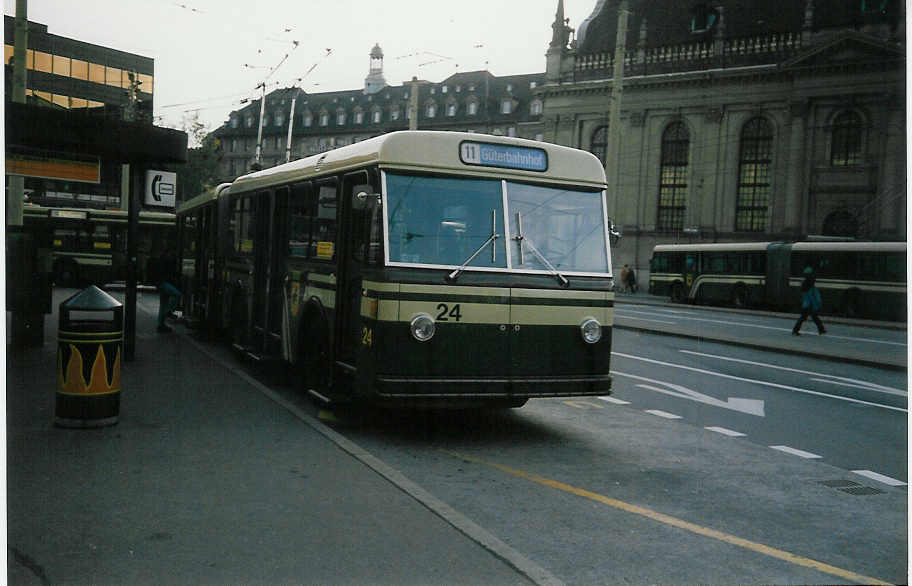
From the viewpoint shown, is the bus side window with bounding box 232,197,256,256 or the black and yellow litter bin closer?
the black and yellow litter bin

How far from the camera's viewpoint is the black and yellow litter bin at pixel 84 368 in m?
7.68

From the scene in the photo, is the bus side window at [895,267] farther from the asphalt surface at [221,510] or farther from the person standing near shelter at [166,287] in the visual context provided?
the person standing near shelter at [166,287]

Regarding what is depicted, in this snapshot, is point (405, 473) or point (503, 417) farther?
point (503, 417)

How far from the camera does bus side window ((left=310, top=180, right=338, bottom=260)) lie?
29.3ft

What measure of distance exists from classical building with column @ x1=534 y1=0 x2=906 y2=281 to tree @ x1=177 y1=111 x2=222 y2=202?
13.1 ft

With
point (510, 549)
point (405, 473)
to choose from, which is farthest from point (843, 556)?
point (405, 473)

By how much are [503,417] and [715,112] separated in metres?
5.47

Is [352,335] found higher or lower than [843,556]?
higher

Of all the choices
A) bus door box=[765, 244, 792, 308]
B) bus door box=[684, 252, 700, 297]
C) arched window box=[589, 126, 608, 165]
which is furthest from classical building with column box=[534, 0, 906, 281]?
bus door box=[684, 252, 700, 297]

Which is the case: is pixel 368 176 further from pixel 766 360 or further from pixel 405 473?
pixel 766 360

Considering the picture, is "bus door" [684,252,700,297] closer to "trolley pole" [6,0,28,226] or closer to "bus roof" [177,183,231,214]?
"bus roof" [177,183,231,214]

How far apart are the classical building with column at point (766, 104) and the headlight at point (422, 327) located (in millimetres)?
2800

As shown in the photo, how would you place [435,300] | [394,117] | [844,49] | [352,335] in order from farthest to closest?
[394,117] < [352,335] < [435,300] < [844,49]

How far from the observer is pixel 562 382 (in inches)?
316
